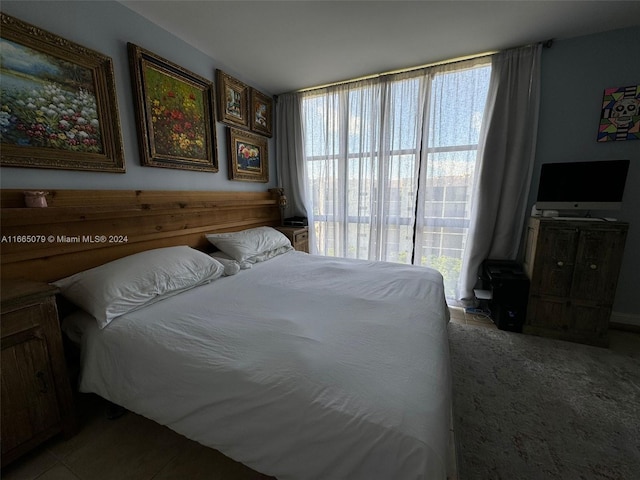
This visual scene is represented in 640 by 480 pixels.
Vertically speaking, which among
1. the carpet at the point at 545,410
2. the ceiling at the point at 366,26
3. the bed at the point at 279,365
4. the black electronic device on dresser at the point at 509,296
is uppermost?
the ceiling at the point at 366,26

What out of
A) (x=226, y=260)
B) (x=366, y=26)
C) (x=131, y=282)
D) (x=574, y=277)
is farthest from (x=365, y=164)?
(x=131, y=282)

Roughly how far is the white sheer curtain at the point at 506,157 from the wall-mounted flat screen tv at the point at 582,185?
0.19m

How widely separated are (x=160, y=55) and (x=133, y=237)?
149 centimetres

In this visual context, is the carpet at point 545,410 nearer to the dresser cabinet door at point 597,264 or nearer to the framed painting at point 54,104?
the dresser cabinet door at point 597,264

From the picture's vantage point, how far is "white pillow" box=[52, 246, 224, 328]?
133 cm

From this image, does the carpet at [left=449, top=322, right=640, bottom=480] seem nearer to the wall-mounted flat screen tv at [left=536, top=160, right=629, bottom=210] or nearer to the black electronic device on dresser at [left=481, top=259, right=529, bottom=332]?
the black electronic device on dresser at [left=481, top=259, right=529, bottom=332]

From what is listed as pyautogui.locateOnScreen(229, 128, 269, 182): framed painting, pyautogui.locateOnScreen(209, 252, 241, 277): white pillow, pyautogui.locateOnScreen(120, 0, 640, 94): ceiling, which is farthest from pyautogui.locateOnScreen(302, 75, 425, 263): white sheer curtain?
pyautogui.locateOnScreen(209, 252, 241, 277): white pillow

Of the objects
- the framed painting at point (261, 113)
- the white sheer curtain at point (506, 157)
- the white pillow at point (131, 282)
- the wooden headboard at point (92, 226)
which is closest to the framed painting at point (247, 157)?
the framed painting at point (261, 113)

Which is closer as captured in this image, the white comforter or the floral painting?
the white comforter

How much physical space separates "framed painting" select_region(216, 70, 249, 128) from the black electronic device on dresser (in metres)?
3.09

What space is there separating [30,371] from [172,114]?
1.95m

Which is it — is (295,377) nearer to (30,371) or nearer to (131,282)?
(131,282)

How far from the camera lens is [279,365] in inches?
37.6

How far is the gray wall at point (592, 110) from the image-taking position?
7.26 ft
